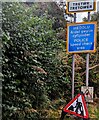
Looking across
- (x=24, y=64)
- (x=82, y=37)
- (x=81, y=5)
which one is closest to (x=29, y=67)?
(x=24, y=64)

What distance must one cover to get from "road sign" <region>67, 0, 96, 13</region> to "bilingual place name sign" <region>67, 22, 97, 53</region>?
28 cm

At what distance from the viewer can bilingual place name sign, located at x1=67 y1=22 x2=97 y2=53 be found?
4.95 m

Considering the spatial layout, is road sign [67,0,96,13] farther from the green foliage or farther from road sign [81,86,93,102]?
road sign [81,86,93,102]

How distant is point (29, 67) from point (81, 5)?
1.60 meters

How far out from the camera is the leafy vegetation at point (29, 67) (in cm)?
468

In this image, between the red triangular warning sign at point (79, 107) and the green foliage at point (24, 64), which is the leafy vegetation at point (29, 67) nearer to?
the green foliage at point (24, 64)

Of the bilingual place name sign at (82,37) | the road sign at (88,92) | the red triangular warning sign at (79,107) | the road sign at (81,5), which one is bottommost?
the red triangular warning sign at (79,107)

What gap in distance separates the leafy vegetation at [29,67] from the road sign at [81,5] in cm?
90

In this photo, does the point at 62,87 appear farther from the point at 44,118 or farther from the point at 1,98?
the point at 1,98

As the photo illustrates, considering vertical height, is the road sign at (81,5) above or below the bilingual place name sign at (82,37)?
above

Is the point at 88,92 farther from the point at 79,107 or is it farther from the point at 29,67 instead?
the point at 29,67

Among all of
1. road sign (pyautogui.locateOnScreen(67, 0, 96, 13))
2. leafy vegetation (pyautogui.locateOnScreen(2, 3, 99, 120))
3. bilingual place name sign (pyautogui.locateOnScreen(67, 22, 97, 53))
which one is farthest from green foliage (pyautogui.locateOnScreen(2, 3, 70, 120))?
road sign (pyautogui.locateOnScreen(67, 0, 96, 13))

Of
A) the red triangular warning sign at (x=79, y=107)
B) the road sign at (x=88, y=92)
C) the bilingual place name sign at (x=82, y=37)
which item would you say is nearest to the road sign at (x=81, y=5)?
the bilingual place name sign at (x=82, y=37)

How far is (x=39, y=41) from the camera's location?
217 inches
